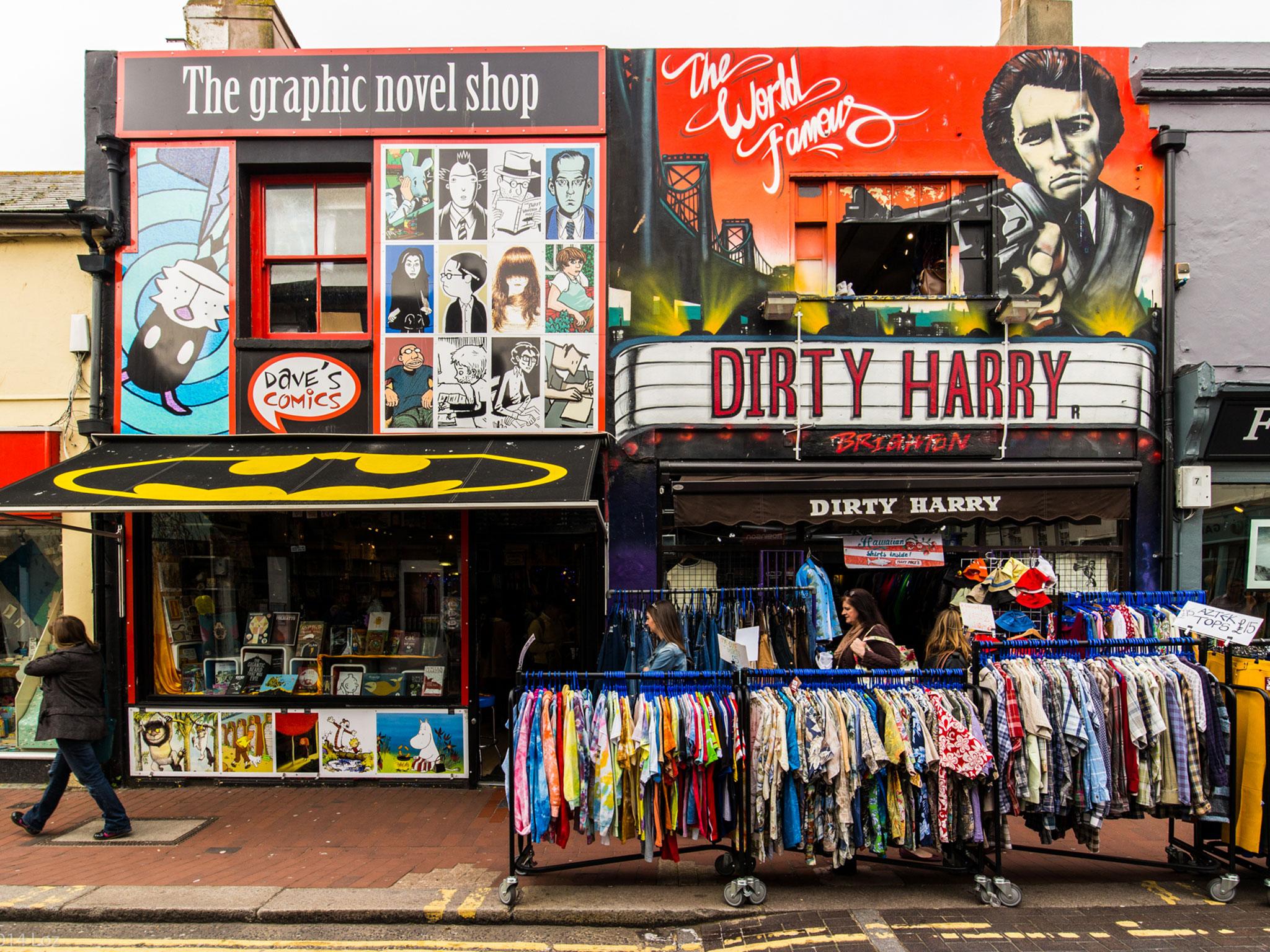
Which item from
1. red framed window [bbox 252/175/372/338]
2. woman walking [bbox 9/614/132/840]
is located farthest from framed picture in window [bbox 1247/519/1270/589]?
woman walking [bbox 9/614/132/840]

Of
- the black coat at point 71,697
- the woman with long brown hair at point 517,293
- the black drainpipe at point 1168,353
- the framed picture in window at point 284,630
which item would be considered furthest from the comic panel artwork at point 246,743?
the black drainpipe at point 1168,353

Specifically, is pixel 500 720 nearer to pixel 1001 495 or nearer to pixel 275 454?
pixel 275 454

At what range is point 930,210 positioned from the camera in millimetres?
8398

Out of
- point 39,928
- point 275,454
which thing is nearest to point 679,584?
point 275,454

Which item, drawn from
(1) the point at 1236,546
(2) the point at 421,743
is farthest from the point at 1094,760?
(2) the point at 421,743

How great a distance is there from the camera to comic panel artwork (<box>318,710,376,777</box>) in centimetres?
789

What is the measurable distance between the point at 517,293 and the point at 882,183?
4155mm

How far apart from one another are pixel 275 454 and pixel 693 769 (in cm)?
532

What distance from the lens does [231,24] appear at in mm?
9008

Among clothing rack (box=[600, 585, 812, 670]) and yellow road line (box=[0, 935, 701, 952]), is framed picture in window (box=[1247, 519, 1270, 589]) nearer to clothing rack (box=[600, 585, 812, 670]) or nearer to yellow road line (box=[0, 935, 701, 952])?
clothing rack (box=[600, 585, 812, 670])

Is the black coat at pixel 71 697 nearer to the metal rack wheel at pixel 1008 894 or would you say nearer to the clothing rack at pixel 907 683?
the clothing rack at pixel 907 683

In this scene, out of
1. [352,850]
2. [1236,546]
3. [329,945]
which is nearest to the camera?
[329,945]

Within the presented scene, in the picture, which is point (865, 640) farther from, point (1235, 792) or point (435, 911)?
point (435, 911)

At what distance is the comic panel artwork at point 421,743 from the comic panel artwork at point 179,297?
3.63 m
